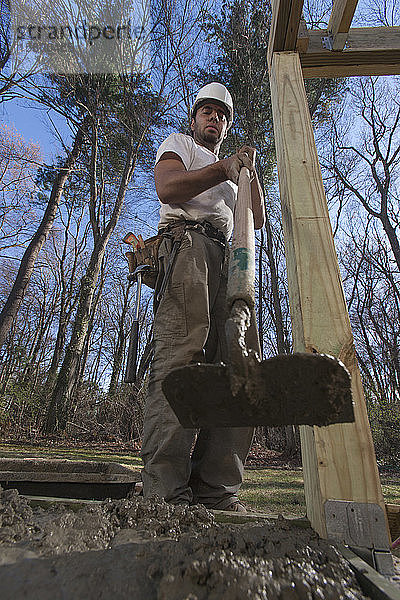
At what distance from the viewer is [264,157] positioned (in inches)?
379

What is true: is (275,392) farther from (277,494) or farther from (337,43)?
(277,494)

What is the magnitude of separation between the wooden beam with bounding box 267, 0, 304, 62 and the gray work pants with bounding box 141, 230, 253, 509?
3.20 feet

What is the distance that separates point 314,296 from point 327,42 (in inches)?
54.2

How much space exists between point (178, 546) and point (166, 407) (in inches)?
36.7

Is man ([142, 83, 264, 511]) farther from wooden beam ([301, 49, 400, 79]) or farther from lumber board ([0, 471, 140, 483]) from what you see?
wooden beam ([301, 49, 400, 79])

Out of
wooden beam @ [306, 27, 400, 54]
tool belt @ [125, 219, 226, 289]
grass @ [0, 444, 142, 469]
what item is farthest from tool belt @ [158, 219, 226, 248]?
grass @ [0, 444, 142, 469]

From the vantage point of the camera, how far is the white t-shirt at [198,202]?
2127 millimetres

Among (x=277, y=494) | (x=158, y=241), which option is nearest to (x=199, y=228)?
(x=158, y=241)

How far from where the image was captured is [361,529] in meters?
0.94

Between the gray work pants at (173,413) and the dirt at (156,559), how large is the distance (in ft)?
2.06

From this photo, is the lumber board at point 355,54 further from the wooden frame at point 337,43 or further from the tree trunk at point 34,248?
the tree trunk at point 34,248

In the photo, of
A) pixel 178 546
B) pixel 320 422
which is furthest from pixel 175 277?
pixel 178 546

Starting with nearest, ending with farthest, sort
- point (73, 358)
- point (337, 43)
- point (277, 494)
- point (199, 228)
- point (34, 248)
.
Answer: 1. point (337, 43)
2. point (199, 228)
3. point (277, 494)
4. point (73, 358)
5. point (34, 248)

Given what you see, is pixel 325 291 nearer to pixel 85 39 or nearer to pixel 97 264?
pixel 97 264
